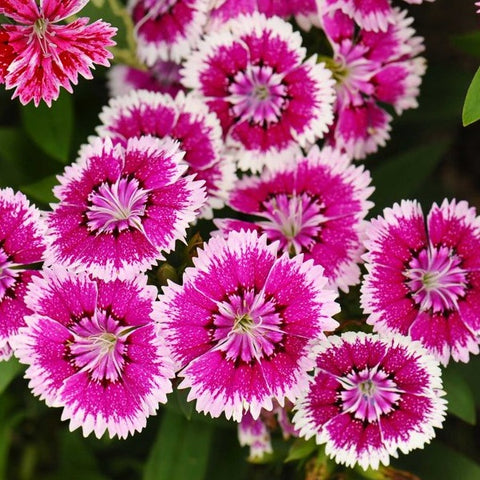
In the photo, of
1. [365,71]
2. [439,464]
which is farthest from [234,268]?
[439,464]

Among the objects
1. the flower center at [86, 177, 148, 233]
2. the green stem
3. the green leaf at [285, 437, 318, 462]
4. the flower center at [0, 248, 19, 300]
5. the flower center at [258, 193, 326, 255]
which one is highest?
the green stem

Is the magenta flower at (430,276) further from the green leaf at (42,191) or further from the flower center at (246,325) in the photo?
the green leaf at (42,191)

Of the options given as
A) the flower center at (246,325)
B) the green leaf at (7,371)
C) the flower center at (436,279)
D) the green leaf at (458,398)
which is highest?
the flower center at (436,279)

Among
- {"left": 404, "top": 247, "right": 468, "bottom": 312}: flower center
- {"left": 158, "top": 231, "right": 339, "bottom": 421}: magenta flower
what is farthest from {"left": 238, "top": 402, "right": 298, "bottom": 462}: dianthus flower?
{"left": 404, "top": 247, "right": 468, "bottom": 312}: flower center

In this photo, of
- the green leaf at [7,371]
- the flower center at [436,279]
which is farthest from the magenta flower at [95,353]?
the flower center at [436,279]

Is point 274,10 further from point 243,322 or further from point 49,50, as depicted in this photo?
point 243,322

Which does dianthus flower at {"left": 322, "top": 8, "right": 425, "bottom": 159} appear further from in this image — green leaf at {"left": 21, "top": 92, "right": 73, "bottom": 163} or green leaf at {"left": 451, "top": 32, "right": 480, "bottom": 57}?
green leaf at {"left": 21, "top": 92, "right": 73, "bottom": 163}
